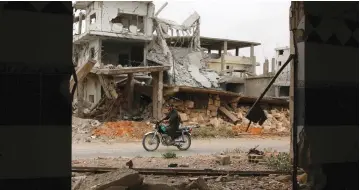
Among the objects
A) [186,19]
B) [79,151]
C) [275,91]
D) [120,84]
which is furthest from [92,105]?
[275,91]

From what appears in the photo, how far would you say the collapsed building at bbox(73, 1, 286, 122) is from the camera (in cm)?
2391

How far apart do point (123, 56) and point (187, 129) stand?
21185 millimetres

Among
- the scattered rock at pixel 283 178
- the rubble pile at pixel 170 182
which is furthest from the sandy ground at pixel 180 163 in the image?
the rubble pile at pixel 170 182

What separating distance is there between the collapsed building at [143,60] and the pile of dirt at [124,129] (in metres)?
1.83

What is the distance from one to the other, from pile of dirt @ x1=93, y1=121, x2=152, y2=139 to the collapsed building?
183 centimetres

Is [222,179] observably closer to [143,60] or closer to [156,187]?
[156,187]

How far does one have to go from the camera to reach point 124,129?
66.8 ft

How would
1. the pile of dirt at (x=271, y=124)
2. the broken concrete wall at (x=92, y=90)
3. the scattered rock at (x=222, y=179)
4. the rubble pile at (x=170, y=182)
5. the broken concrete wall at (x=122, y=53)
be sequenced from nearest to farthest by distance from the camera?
the rubble pile at (x=170, y=182) < the scattered rock at (x=222, y=179) < the pile of dirt at (x=271, y=124) < the broken concrete wall at (x=92, y=90) < the broken concrete wall at (x=122, y=53)

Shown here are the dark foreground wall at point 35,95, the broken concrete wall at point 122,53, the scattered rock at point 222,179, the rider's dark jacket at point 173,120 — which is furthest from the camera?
the broken concrete wall at point 122,53

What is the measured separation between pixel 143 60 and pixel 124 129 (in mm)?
14182

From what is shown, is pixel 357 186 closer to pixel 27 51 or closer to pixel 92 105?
pixel 27 51

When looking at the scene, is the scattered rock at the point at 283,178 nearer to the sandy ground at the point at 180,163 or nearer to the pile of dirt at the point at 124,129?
the sandy ground at the point at 180,163

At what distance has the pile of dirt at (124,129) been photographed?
19.5m

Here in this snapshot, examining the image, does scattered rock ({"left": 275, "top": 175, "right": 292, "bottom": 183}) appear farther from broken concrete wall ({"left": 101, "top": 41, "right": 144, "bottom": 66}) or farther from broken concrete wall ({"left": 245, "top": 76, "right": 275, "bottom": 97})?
broken concrete wall ({"left": 101, "top": 41, "right": 144, "bottom": 66})
